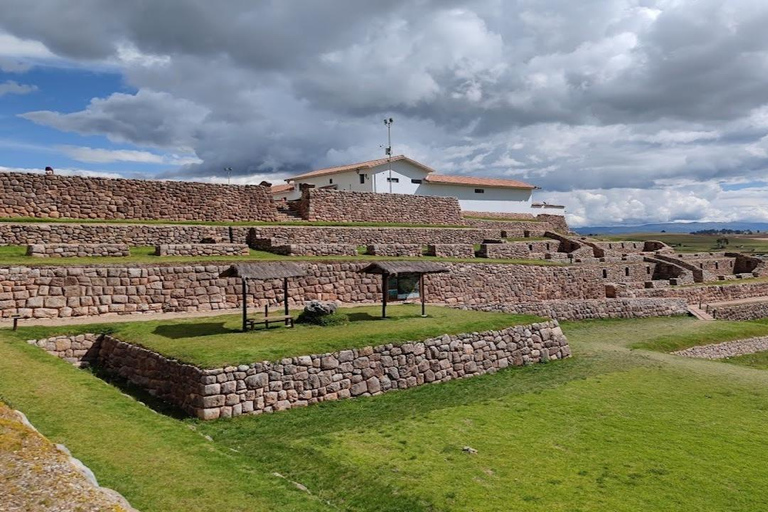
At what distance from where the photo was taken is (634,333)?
76.7 feet

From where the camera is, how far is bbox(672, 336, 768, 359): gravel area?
21.9 m

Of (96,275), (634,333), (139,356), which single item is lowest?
(634,333)

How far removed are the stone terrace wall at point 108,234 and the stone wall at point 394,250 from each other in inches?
249

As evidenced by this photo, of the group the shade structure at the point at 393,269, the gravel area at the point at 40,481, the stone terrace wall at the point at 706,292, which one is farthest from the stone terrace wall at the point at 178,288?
the gravel area at the point at 40,481

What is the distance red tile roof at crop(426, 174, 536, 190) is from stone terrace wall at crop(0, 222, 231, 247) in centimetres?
2542

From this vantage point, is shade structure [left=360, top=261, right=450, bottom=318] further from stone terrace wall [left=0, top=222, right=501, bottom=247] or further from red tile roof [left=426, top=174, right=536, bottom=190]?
red tile roof [left=426, top=174, right=536, bottom=190]

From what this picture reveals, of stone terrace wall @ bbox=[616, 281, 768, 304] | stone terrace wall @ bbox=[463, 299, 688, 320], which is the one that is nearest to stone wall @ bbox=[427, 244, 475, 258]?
stone terrace wall @ bbox=[463, 299, 688, 320]

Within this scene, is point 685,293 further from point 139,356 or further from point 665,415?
point 139,356

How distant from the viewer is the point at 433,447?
9.41 m

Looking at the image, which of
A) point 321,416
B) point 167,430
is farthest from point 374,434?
point 167,430

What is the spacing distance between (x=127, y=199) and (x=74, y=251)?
7.42 metres

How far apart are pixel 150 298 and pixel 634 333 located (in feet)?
63.7

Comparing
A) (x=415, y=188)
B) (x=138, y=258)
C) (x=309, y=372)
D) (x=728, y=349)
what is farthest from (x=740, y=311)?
(x=138, y=258)

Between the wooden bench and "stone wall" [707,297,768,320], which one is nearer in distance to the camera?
the wooden bench
